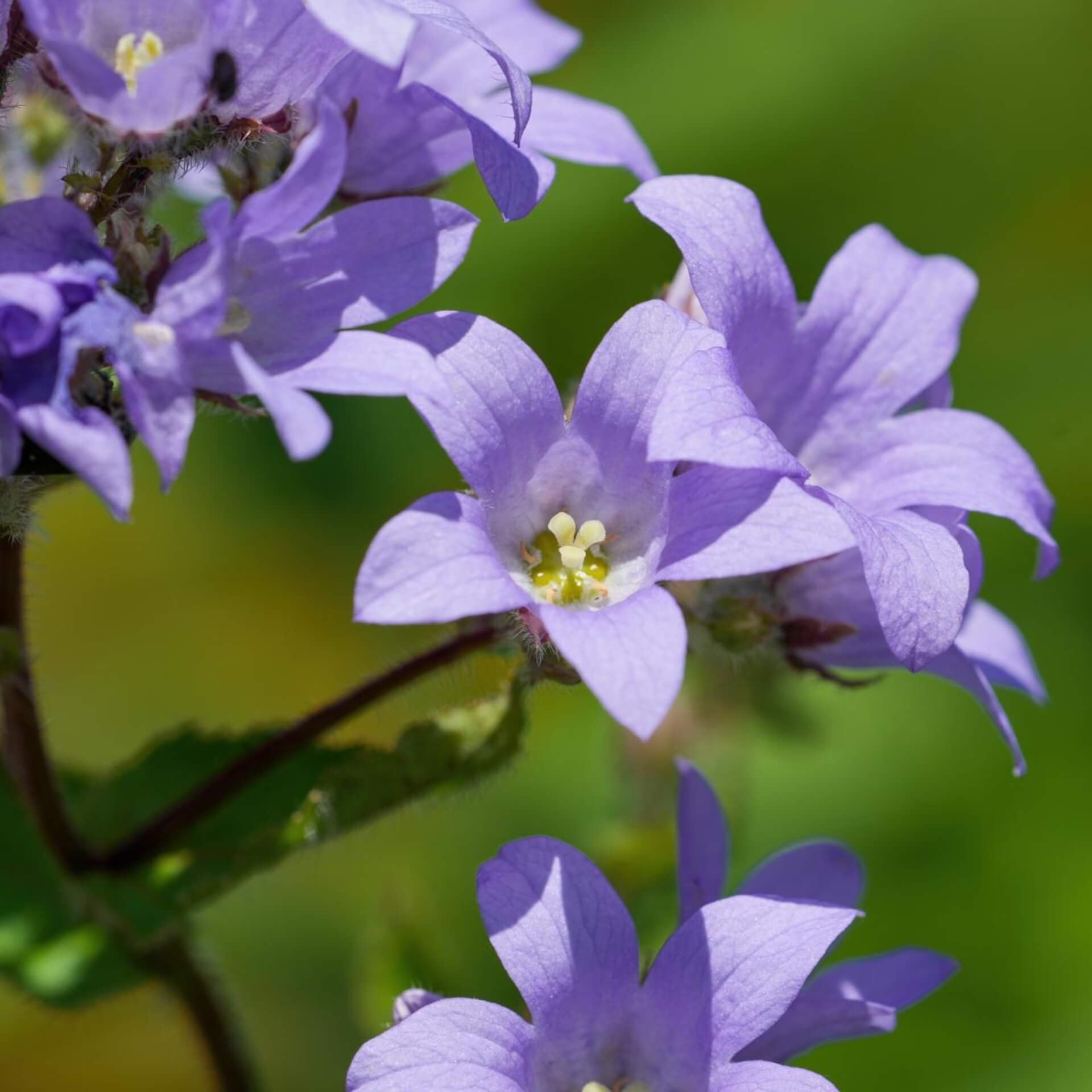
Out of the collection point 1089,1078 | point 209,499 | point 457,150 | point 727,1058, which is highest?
point 457,150

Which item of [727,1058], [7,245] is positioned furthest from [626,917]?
[7,245]

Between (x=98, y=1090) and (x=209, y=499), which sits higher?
(x=209, y=499)

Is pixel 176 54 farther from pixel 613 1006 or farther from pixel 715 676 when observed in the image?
pixel 715 676

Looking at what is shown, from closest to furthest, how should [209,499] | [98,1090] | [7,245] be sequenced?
1. [7,245]
2. [98,1090]
3. [209,499]

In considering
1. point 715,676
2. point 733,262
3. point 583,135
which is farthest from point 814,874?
point 715,676

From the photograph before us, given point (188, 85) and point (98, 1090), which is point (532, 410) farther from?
point (98, 1090)
